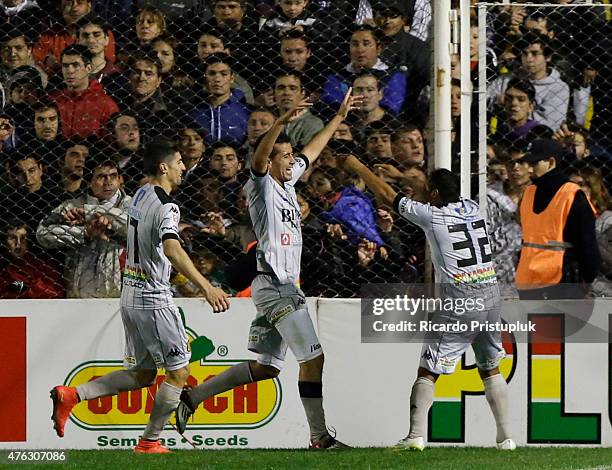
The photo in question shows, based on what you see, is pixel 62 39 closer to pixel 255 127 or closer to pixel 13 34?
pixel 13 34

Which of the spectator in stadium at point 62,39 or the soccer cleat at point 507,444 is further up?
the spectator in stadium at point 62,39

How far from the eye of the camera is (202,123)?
7.58m

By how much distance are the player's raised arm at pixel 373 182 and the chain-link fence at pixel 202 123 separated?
44 centimetres

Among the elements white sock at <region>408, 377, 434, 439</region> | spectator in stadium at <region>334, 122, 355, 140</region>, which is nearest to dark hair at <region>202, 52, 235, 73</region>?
spectator in stadium at <region>334, 122, 355, 140</region>

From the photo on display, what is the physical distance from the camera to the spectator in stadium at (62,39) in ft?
25.3

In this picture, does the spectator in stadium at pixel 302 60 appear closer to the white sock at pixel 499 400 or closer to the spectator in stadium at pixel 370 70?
the spectator in stadium at pixel 370 70

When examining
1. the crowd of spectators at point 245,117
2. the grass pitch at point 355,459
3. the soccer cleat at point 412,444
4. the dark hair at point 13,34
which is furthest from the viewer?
the dark hair at point 13,34

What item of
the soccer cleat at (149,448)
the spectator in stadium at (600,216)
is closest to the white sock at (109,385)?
the soccer cleat at (149,448)

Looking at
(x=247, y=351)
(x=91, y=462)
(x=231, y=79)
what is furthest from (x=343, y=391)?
(x=231, y=79)

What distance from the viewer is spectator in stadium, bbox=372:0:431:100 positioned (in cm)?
739

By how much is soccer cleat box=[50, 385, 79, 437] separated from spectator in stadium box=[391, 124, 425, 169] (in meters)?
2.63

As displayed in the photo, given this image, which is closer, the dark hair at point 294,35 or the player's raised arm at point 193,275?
the player's raised arm at point 193,275

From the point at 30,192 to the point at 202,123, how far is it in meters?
1.25

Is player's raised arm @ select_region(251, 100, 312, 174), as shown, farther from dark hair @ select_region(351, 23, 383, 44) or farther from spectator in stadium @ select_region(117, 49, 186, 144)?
dark hair @ select_region(351, 23, 383, 44)
